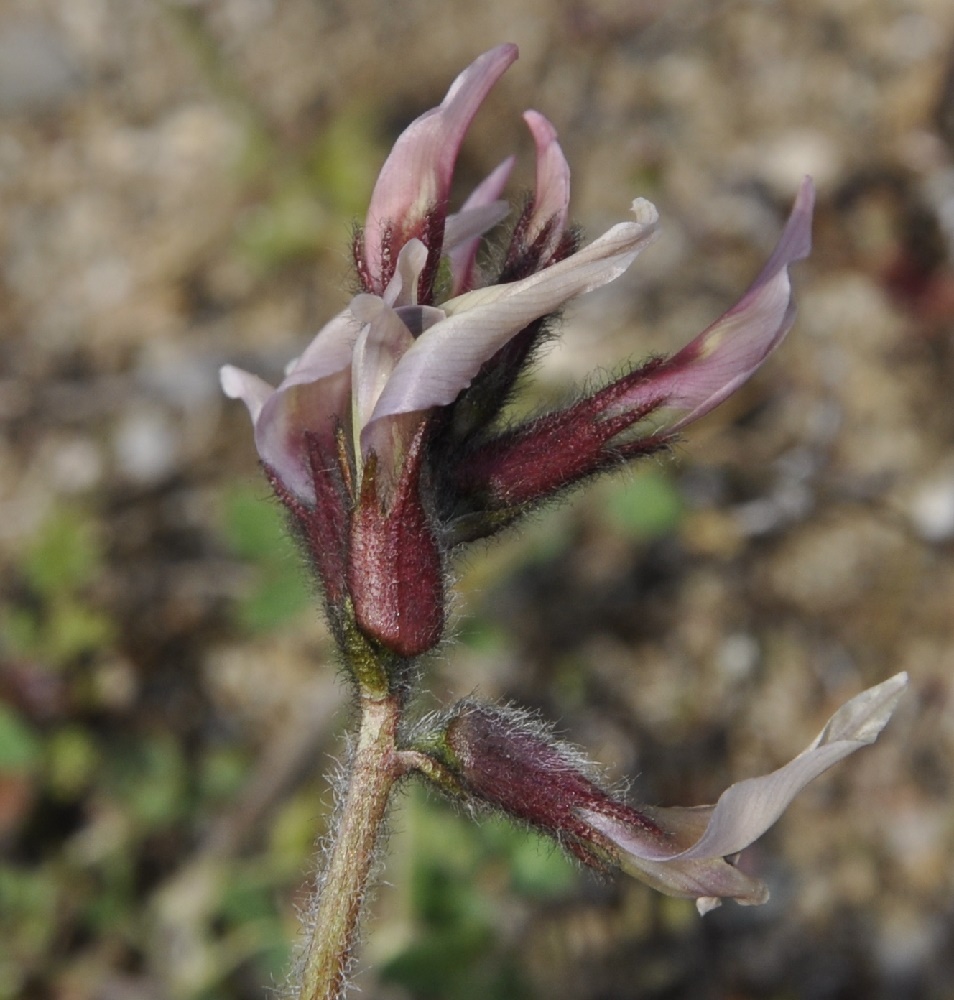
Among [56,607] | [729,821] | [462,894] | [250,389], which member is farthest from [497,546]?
[56,607]

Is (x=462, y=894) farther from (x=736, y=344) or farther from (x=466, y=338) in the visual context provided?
(x=466, y=338)

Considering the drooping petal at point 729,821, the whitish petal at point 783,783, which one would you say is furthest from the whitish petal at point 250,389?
the whitish petal at point 783,783

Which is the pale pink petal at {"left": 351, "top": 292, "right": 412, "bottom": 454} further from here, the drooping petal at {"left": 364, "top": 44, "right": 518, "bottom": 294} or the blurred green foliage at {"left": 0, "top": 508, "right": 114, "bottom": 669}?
the blurred green foliage at {"left": 0, "top": 508, "right": 114, "bottom": 669}

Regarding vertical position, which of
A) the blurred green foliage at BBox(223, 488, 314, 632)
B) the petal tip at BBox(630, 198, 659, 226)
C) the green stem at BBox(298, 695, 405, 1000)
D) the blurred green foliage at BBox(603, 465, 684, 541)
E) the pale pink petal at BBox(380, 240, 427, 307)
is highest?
the pale pink petal at BBox(380, 240, 427, 307)

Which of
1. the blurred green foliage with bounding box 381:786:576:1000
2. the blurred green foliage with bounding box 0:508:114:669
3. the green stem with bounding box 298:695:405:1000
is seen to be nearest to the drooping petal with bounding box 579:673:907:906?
the green stem with bounding box 298:695:405:1000

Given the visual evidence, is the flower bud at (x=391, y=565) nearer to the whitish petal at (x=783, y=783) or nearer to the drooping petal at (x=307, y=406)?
the drooping petal at (x=307, y=406)

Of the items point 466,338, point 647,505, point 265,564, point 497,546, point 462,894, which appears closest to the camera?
point 466,338
